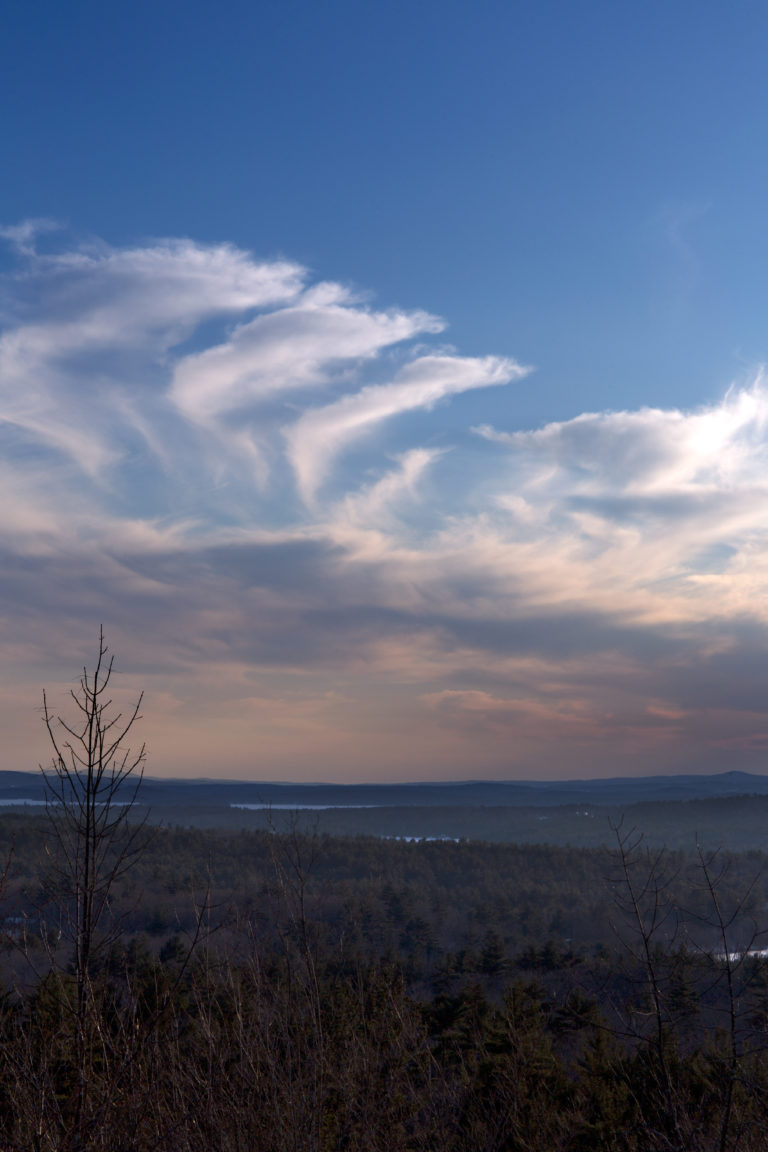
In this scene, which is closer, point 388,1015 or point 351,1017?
point 388,1015

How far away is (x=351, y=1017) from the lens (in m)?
33.7

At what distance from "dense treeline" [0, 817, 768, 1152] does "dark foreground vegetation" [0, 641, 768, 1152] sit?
0.40ft

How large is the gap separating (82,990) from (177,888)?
118 meters

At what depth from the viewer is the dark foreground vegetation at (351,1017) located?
292 inches

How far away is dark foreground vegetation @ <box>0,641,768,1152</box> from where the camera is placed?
741 cm

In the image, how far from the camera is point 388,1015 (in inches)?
883

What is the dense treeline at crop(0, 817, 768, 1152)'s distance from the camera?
26.9 feet

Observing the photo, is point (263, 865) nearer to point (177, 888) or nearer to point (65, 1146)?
point (177, 888)

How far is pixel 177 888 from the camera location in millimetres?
114750

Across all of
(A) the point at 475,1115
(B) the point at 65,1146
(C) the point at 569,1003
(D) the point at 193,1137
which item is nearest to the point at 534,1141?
(A) the point at 475,1115

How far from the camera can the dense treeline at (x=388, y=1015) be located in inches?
323

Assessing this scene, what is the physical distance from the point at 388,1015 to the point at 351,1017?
12772 mm

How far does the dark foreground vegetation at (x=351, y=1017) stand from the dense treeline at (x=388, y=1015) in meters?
0.12

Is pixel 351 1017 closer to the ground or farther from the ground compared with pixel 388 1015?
closer to the ground
